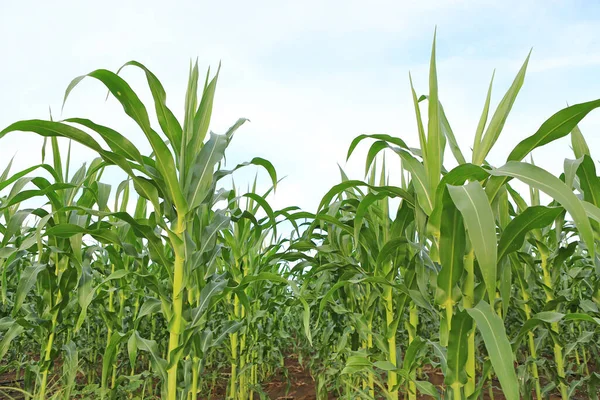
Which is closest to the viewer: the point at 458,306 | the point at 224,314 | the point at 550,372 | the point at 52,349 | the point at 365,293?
the point at 458,306

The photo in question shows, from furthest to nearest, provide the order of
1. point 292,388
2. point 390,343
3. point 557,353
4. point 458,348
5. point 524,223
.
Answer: point 292,388 < point 557,353 < point 390,343 < point 458,348 < point 524,223

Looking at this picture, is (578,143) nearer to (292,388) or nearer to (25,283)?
(25,283)

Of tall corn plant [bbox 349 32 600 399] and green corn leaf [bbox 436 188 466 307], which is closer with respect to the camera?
tall corn plant [bbox 349 32 600 399]

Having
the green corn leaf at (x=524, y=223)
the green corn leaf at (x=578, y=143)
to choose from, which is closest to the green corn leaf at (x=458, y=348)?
the green corn leaf at (x=524, y=223)

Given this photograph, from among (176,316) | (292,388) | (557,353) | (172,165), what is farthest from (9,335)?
(557,353)

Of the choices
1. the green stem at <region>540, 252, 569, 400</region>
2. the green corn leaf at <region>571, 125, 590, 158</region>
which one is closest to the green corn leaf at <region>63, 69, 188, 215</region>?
the green corn leaf at <region>571, 125, 590, 158</region>

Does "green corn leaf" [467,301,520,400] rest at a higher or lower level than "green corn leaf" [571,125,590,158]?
lower

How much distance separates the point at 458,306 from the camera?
153cm

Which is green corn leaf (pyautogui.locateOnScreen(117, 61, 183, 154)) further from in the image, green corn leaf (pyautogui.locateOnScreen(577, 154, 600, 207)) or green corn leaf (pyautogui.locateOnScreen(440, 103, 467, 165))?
green corn leaf (pyautogui.locateOnScreen(577, 154, 600, 207))

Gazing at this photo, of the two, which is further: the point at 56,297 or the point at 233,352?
the point at 233,352

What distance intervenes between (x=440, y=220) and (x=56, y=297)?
7.04ft

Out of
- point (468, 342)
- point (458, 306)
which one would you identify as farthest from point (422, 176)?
point (468, 342)

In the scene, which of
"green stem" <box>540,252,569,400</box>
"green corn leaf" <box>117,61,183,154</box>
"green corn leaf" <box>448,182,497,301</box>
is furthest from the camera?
"green stem" <box>540,252,569,400</box>

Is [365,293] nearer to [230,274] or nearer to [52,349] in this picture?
[230,274]
